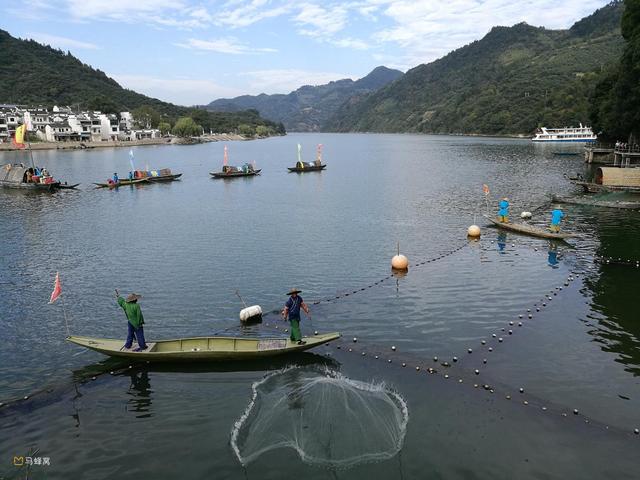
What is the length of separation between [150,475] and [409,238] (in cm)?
3153

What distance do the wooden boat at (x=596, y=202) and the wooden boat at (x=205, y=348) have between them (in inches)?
1727

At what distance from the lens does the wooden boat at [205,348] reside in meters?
19.1

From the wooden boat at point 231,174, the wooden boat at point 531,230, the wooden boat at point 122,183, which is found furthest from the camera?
the wooden boat at point 231,174

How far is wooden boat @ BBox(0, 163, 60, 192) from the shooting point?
73875 millimetres

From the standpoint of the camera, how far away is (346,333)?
74.3 feet

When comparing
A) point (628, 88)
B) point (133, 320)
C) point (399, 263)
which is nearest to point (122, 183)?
point (399, 263)

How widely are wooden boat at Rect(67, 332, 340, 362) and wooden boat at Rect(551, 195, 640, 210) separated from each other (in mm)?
43865

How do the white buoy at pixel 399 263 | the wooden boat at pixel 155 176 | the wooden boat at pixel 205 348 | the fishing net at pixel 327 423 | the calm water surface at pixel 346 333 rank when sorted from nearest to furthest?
1. the fishing net at pixel 327 423
2. the calm water surface at pixel 346 333
3. the wooden boat at pixel 205 348
4. the white buoy at pixel 399 263
5. the wooden boat at pixel 155 176

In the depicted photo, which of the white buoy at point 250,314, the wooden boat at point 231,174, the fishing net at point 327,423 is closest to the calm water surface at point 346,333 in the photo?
the fishing net at point 327,423

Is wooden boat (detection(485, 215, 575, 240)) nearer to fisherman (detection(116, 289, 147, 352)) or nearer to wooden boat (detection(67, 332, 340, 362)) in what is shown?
wooden boat (detection(67, 332, 340, 362))

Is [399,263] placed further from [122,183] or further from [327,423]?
[122,183]

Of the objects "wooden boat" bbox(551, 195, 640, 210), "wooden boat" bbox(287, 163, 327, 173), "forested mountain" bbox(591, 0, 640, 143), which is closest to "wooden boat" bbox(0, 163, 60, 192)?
"wooden boat" bbox(287, 163, 327, 173)

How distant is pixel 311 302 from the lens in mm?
26750

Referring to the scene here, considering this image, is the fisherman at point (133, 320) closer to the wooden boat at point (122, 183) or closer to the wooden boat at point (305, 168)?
the wooden boat at point (122, 183)
